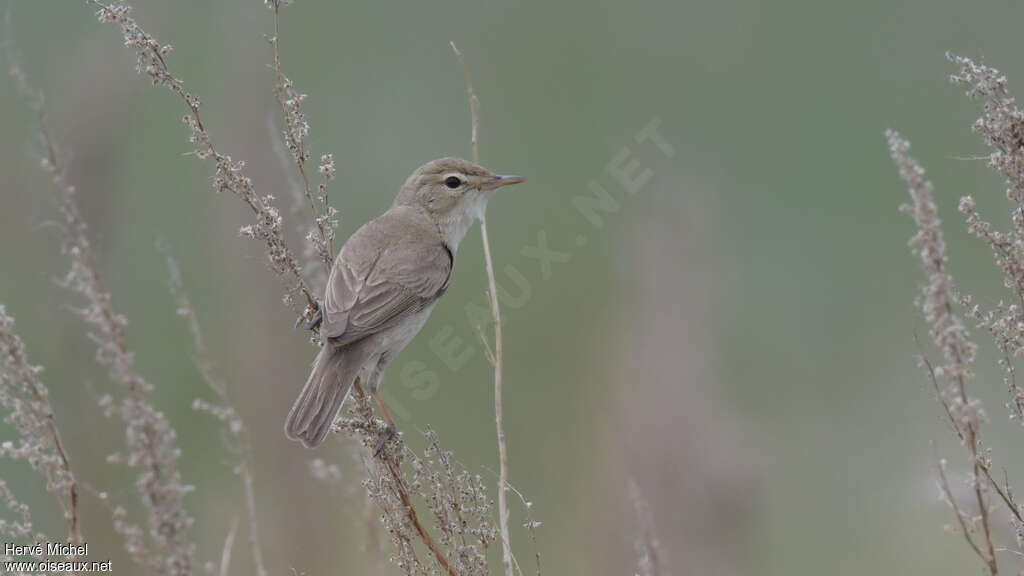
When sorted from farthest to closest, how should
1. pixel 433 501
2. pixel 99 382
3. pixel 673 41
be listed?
pixel 673 41 < pixel 99 382 < pixel 433 501

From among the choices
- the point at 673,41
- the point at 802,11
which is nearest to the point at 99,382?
the point at 673,41

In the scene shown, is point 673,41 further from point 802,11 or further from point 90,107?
point 90,107

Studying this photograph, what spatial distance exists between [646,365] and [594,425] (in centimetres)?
36

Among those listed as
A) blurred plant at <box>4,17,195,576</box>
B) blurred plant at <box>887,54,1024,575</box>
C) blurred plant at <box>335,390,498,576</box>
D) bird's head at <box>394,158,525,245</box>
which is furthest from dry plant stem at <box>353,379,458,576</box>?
bird's head at <box>394,158,525,245</box>

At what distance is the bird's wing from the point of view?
3930 millimetres

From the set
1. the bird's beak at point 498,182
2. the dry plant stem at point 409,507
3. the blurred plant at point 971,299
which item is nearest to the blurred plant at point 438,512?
the dry plant stem at point 409,507

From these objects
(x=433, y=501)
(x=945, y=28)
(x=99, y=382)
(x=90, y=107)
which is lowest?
(x=433, y=501)

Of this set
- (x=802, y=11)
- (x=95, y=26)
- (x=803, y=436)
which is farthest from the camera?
(x=802, y=11)

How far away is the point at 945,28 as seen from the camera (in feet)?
33.0

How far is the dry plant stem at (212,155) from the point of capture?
9.80 ft

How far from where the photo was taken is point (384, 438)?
128 inches

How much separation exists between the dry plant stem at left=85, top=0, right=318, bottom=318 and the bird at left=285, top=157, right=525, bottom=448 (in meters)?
0.35

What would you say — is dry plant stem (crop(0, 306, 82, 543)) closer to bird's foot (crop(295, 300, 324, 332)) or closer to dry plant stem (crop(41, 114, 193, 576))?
dry plant stem (crop(41, 114, 193, 576))

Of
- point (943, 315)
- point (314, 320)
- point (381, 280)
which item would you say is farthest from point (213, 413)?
point (943, 315)
